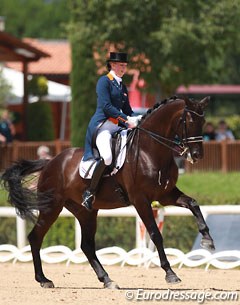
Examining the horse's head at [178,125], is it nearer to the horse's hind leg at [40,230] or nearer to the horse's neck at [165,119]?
the horse's neck at [165,119]

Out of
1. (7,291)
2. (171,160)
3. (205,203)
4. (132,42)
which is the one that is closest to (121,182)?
(171,160)

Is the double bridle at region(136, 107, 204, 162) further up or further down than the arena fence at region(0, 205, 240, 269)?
further up

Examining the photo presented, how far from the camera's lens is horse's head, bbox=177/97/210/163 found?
33.3 feet

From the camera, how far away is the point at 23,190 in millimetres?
11586

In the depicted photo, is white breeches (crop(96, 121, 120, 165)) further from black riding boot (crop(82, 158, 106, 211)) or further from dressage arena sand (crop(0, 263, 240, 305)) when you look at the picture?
dressage arena sand (crop(0, 263, 240, 305))

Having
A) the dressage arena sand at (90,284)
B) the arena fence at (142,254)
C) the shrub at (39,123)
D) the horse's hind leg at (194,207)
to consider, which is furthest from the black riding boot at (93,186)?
the shrub at (39,123)

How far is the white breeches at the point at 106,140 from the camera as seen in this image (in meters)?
10.8

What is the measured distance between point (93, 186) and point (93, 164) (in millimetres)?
241

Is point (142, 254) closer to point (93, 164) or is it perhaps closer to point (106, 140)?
point (93, 164)

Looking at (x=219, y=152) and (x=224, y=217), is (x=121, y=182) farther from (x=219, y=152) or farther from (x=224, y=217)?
(x=219, y=152)

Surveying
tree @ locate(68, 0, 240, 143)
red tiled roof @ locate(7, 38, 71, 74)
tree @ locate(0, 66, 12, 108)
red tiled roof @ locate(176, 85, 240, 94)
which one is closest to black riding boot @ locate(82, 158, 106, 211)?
tree @ locate(68, 0, 240, 143)

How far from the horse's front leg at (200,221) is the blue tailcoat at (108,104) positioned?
1096 mm

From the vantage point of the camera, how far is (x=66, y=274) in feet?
42.2

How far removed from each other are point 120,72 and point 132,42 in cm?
1586
